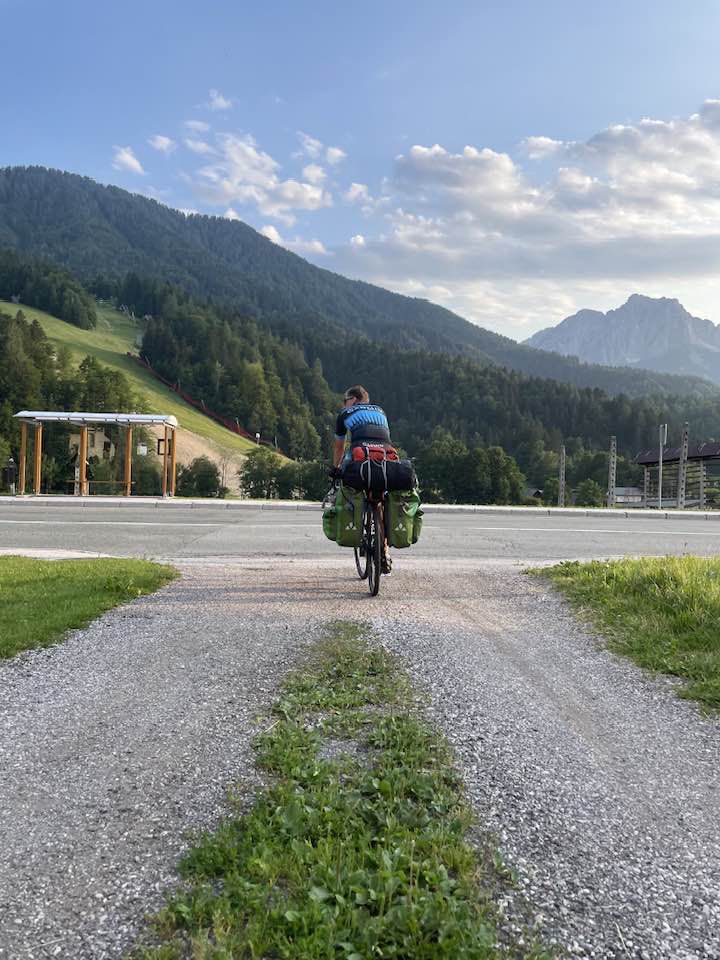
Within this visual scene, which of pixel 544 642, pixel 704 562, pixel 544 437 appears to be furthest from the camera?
pixel 544 437

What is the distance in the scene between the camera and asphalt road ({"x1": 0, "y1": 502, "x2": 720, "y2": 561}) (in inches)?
432

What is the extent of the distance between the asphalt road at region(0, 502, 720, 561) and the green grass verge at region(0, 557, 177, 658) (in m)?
2.04

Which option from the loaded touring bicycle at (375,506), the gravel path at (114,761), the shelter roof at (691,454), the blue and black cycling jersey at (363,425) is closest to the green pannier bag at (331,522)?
the loaded touring bicycle at (375,506)

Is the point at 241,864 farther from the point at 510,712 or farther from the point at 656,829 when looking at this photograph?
the point at 510,712

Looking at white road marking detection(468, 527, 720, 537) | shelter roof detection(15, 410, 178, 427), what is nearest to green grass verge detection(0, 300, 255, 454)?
shelter roof detection(15, 410, 178, 427)

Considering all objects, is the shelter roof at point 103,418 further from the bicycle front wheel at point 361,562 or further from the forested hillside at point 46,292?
Result: the forested hillside at point 46,292

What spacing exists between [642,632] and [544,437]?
12073 centimetres

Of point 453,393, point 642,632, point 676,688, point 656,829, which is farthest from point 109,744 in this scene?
point 453,393

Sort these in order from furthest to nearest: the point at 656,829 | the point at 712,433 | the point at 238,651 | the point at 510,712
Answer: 1. the point at 712,433
2. the point at 238,651
3. the point at 510,712
4. the point at 656,829

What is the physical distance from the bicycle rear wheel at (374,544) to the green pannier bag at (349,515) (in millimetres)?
127

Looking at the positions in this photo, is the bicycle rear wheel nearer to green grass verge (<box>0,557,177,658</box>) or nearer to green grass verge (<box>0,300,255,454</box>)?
green grass verge (<box>0,557,177,658</box>)

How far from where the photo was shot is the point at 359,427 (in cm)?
693

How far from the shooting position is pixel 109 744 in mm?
3275

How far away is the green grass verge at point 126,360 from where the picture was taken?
10369 centimetres
